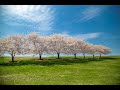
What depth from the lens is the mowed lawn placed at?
4750 mm

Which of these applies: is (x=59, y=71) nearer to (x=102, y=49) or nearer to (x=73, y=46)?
(x=73, y=46)

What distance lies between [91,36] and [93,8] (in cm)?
46

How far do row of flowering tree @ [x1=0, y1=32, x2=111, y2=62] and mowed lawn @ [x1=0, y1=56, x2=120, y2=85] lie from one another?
0.14 meters

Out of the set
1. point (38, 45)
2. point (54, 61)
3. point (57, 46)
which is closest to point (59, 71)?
point (54, 61)

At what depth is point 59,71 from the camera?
4836 millimetres

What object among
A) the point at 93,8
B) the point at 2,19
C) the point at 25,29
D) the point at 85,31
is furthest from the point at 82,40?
the point at 2,19

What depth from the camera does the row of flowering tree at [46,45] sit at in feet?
15.9

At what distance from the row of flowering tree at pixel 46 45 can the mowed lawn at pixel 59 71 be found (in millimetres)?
137

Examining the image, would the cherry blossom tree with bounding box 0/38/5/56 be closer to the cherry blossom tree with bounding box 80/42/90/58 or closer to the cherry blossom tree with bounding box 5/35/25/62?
the cherry blossom tree with bounding box 5/35/25/62

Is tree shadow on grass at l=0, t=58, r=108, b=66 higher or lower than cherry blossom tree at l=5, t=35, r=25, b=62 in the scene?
lower

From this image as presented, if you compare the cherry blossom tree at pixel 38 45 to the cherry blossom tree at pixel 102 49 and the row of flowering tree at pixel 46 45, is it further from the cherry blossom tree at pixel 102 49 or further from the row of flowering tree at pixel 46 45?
the cherry blossom tree at pixel 102 49

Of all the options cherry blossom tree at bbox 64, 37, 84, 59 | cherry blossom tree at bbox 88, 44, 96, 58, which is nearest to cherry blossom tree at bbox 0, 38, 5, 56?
cherry blossom tree at bbox 64, 37, 84, 59

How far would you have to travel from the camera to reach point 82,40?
4.84 metres

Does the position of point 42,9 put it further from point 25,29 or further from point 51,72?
point 51,72
